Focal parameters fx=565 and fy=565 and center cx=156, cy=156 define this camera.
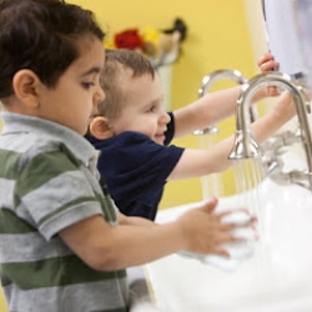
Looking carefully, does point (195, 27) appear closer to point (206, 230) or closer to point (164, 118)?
point (164, 118)

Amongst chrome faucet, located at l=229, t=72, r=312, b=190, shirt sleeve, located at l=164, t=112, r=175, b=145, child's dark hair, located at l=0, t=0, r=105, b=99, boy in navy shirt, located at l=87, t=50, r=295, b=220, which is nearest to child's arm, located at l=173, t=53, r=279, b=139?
shirt sleeve, located at l=164, t=112, r=175, b=145

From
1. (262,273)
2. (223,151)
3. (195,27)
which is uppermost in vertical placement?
(195,27)

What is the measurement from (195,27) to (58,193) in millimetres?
1082

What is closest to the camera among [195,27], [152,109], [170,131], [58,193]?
[58,193]

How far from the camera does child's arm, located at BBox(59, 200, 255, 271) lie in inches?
19.2

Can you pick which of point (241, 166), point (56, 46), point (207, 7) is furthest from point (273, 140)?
point (207, 7)

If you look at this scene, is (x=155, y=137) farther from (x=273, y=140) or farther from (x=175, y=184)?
(x=175, y=184)

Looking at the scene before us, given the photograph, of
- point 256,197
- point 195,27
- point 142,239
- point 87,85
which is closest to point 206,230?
point 142,239

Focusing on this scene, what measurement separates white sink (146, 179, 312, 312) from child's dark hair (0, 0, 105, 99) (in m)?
0.24

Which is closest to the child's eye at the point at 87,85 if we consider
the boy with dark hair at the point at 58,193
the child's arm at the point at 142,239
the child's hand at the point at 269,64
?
the boy with dark hair at the point at 58,193

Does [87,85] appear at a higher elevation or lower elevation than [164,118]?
higher

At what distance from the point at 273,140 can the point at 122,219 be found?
0.88 ft

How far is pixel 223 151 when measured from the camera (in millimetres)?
778

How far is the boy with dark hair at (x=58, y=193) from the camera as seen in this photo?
1.60 ft
